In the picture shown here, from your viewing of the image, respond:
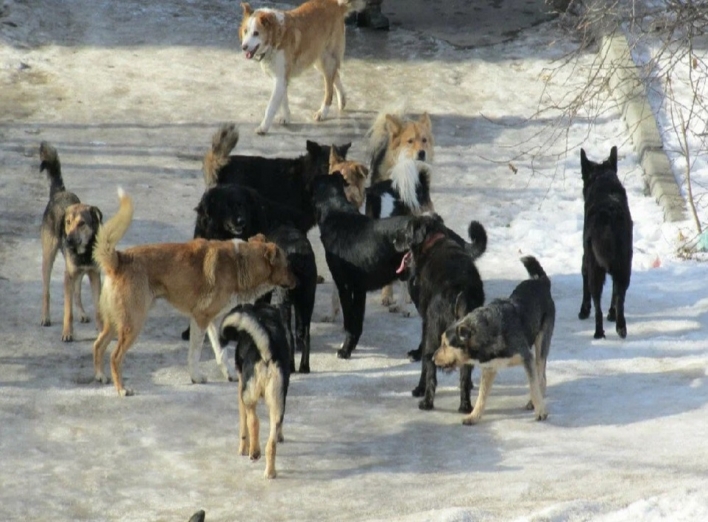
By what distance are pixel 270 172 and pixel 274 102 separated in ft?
11.1

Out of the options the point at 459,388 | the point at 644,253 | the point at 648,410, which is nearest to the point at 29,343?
the point at 459,388

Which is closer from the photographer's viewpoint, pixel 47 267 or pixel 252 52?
pixel 47 267

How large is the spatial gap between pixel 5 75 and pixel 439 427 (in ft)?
30.3

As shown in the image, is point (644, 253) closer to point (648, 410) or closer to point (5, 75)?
point (648, 410)

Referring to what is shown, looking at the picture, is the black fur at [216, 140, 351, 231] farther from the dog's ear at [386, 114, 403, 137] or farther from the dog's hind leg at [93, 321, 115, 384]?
the dog's hind leg at [93, 321, 115, 384]

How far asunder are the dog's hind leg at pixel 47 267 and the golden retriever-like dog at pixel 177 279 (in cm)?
121

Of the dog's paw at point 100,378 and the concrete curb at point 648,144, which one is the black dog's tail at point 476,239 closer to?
the dog's paw at point 100,378

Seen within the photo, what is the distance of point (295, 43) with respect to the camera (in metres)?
14.6

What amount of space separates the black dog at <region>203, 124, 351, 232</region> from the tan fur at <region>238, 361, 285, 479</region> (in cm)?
346

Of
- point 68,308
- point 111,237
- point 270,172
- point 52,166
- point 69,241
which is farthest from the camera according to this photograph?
point 270,172

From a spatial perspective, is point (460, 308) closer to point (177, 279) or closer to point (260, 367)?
point (260, 367)

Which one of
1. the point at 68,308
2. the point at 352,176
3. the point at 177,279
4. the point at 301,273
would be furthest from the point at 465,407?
the point at 68,308

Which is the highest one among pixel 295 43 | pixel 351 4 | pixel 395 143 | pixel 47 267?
pixel 351 4

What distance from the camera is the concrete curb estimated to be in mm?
12781
